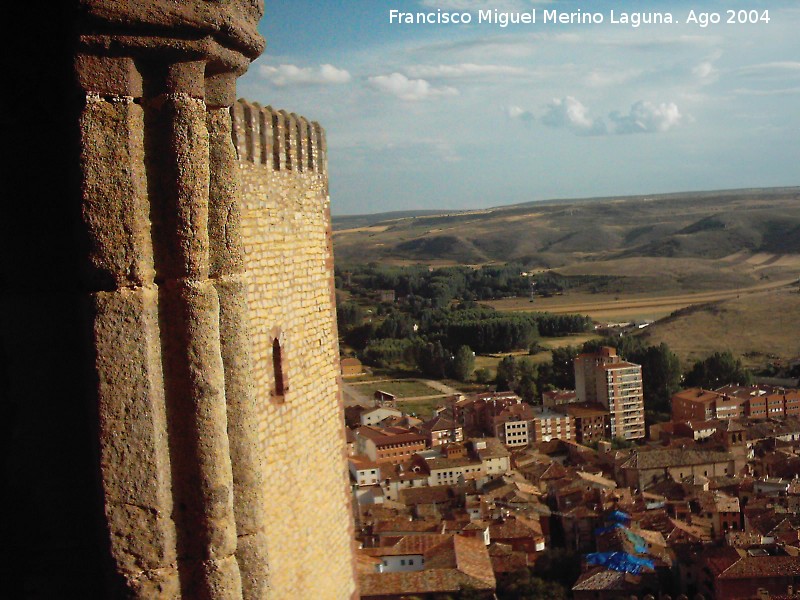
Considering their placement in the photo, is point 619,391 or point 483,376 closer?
point 619,391

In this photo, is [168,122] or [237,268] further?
[237,268]

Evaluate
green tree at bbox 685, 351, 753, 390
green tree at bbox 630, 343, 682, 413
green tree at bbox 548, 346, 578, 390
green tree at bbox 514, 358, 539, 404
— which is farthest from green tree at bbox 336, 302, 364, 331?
green tree at bbox 685, 351, 753, 390

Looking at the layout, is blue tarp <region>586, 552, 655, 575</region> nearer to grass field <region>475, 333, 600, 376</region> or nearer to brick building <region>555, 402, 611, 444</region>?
brick building <region>555, 402, 611, 444</region>

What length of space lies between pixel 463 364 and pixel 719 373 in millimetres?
11453

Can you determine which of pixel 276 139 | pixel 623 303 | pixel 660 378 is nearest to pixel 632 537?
pixel 276 139

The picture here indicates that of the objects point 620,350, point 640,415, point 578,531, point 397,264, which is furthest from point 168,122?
point 397,264

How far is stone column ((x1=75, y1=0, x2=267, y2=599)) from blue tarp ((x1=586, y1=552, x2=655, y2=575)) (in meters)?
17.1

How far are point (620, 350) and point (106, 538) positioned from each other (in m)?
42.2

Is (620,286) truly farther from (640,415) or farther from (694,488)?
(694,488)

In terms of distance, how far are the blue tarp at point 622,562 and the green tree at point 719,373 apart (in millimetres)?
22831

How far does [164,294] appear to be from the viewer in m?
2.42

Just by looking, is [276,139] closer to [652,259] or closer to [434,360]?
[434,360]

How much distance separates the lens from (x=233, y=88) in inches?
105

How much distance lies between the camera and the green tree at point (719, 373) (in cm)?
4056
